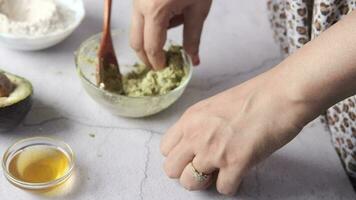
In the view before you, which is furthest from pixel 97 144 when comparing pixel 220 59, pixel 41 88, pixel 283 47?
pixel 283 47

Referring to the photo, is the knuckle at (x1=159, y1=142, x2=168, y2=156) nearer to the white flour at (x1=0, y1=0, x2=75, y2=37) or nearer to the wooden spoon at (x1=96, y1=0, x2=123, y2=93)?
the wooden spoon at (x1=96, y1=0, x2=123, y2=93)

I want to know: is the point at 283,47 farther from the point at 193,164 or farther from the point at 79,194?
the point at 79,194

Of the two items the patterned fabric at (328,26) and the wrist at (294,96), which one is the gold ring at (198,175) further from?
the patterned fabric at (328,26)

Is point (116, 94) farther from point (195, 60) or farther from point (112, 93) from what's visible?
point (195, 60)

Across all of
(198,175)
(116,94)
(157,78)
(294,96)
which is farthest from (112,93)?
(294,96)

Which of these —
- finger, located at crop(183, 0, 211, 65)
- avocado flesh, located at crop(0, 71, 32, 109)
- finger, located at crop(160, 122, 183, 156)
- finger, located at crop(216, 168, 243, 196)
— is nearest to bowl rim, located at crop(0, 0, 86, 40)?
avocado flesh, located at crop(0, 71, 32, 109)

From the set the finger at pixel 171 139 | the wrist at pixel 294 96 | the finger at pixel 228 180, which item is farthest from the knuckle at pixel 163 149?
the wrist at pixel 294 96
